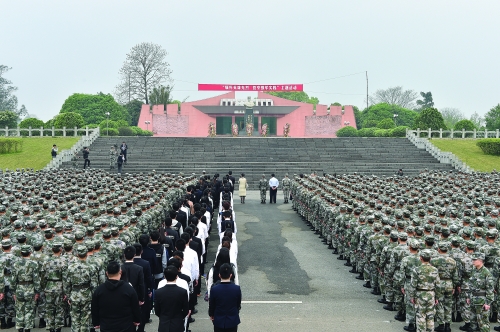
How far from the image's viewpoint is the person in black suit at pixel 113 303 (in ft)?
19.5

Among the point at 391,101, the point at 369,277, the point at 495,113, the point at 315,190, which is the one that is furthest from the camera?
the point at 391,101

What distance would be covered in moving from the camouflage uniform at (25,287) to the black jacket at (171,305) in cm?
272

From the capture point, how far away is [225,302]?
6.23 metres

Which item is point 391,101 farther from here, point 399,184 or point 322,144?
point 399,184

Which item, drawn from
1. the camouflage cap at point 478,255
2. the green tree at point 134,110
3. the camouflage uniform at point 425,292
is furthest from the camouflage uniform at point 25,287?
the green tree at point 134,110

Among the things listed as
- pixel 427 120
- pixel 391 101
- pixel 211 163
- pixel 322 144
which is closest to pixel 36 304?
pixel 211 163

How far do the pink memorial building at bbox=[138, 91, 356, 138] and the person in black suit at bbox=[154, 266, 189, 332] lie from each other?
4868 cm

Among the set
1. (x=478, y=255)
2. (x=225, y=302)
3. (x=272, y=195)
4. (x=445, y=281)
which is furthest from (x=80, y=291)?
(x=272, y=195)

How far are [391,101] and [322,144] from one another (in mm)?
61992

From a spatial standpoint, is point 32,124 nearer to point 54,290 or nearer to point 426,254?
point 54,290

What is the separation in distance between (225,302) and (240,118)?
50.6m

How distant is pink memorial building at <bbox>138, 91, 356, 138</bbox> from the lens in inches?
2154

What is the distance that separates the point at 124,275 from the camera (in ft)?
22.4

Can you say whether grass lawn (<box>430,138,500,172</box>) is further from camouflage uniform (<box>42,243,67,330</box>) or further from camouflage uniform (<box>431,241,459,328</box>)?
camouflage uniform (<box>42,243,67,330</box>)
